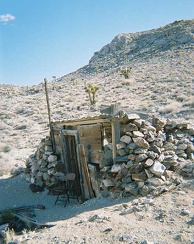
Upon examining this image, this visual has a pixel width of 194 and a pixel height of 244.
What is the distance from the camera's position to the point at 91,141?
8602mm

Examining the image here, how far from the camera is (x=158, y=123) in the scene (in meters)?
8.82

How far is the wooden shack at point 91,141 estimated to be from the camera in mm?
7785

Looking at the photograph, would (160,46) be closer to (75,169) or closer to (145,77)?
(145,77)

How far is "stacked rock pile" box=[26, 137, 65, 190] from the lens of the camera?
10113 mm

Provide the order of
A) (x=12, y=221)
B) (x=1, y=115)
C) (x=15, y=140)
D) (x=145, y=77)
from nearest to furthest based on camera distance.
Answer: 1. (x=12, y=221)
2. (x=15, y=140)
3. (x=1, y=115)
4. (x=145, y=77)

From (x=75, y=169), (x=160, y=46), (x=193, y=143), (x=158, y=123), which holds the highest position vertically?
(x=160, y=46)

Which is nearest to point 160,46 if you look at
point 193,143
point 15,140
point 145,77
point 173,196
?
point 145,77

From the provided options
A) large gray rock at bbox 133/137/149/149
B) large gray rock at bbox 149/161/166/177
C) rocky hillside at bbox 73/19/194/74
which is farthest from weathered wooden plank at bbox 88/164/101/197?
rocky hillside at bbox 73/19/194/74

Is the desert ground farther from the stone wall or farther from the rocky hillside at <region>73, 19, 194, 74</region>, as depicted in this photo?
the rocky hillside at <region>73, 19, 194, 74</region>

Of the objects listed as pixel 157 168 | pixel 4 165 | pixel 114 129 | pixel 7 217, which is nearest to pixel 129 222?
pixel 157 168

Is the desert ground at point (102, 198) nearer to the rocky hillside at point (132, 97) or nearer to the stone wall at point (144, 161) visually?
the rocky hillside at point (132, 97)

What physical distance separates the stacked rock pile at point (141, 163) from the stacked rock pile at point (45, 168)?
258 centimetres

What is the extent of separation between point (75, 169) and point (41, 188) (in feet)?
5.69

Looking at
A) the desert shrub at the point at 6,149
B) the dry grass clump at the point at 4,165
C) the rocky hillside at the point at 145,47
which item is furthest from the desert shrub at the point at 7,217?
the rocky hillside at the point at 145,47
